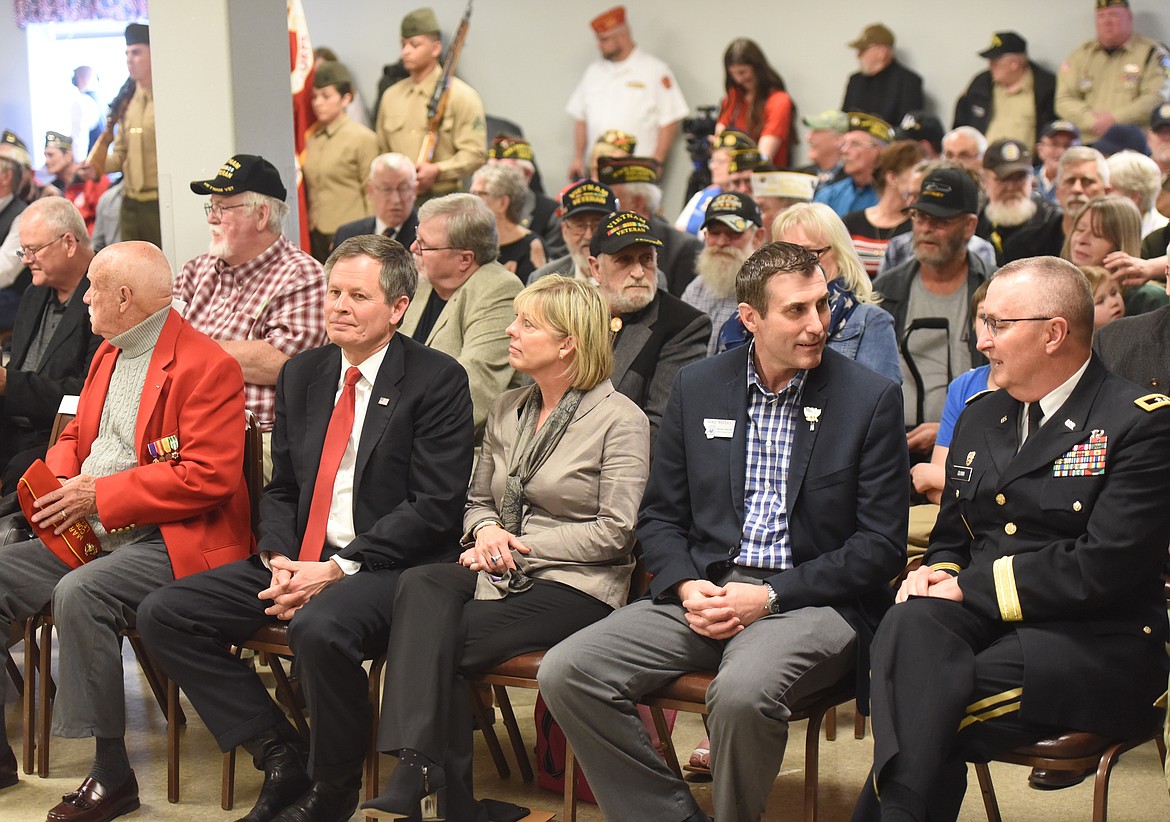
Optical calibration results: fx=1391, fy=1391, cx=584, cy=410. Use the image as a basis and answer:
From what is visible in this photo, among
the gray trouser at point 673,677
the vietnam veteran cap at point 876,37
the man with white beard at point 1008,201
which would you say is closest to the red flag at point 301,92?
the man with white beard at point 1008,201

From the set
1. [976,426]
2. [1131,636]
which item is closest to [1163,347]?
[976,426]

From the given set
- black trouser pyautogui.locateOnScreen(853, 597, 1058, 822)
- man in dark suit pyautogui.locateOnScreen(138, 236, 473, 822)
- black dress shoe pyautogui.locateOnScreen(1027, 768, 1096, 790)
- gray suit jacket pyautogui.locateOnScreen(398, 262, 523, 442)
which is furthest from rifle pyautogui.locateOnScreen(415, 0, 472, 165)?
black trouser pyautogui.locateOnScreen(853, 597, 1058, 822)

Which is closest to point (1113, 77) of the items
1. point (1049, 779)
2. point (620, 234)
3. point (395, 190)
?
point (395, 190)

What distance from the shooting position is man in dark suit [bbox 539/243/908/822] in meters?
2.80

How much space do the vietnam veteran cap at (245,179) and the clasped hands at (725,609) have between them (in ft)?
7.26

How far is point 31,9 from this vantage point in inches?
311

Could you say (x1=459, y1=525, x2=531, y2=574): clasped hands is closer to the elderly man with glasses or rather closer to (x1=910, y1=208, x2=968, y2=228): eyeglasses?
the elderly man with glasses

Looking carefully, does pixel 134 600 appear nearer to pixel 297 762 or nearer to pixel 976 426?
pixel 297 762

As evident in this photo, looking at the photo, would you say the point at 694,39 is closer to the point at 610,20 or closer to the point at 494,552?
the point at 610,20

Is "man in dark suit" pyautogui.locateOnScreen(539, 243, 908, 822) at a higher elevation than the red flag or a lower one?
lower

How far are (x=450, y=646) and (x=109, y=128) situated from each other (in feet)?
12.7

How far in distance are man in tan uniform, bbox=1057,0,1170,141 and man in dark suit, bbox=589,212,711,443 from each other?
506cm

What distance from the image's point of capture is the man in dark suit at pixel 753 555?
2799 mm

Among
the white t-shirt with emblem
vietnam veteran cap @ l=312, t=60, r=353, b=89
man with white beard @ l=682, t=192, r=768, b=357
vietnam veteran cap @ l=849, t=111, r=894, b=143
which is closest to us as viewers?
man with white beard @ l=682, t=192, r=768, b=357
